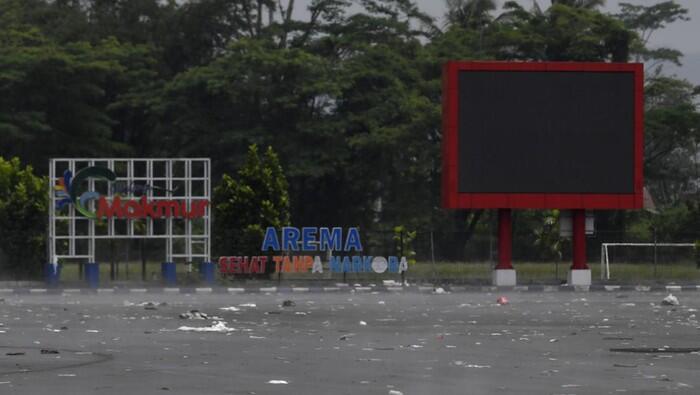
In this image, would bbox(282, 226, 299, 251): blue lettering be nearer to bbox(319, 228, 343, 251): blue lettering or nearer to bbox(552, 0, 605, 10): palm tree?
bbox(319, 228, 343, 251): blue lettering

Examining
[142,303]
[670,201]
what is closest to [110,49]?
[670,201]

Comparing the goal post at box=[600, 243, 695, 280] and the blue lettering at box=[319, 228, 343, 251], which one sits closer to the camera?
the blue lettering at box=[319, 228, 343, 251]

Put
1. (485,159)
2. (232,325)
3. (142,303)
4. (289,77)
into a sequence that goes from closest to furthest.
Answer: (232,325), (142,303), (485,159), (289,77)

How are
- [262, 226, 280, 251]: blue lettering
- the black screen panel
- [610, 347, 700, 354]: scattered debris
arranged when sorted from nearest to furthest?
[610, 347, 700, 354]: scattered debris < the black screen panel < [262, 226, 280, 251]: blue lettering

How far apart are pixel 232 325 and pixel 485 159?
21.7 m

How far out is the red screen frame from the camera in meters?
46.0

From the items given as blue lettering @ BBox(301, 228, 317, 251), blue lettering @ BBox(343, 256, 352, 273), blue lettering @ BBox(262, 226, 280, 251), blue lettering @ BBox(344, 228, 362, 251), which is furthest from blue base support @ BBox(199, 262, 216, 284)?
blue lettering @ BBox(344, 228, 362, 251)

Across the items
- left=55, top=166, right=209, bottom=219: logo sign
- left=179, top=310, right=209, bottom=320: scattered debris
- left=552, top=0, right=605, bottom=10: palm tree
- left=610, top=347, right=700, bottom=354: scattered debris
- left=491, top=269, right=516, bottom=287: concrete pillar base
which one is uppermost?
left=552, top=0, right=605, bottom=10: palm tree

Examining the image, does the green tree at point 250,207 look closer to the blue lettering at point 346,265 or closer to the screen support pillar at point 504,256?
the blue lettering at point 346,265

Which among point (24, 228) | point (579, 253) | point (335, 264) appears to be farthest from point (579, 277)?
point (24, 228)

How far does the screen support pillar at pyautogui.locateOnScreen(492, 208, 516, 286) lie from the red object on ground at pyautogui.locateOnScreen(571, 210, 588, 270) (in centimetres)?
Answer: 196

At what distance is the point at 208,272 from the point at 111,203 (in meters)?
3.75

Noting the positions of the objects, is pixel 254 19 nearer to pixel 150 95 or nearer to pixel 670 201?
pixel 150 95

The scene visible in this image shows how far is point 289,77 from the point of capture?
71.8 meters
